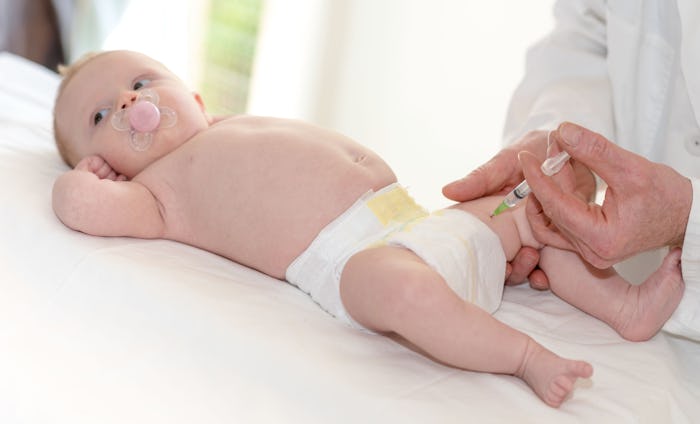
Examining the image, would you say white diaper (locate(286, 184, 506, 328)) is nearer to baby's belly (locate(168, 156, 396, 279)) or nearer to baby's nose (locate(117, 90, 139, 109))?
baby's belly (locate(168, 156, 396, 279))

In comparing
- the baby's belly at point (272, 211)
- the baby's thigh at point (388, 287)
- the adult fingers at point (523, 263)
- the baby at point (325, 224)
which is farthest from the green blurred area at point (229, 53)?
the baby's thigh at point (388, 287)

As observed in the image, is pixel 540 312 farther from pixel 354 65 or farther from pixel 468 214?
pixel 354 65

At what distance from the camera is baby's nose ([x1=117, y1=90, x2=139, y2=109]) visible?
59.8 inches

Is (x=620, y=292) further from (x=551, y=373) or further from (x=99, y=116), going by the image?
(x=99, y=116)

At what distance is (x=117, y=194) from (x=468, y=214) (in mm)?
551

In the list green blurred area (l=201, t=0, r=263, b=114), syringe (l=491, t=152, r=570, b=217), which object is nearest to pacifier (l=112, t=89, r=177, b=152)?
syringe (l=491, t=152, r=570, b=217)

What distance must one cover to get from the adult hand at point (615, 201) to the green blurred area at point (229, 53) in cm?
292

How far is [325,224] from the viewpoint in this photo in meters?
1.31

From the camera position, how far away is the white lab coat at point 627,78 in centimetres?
147

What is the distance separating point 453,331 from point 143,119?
727 millimetres

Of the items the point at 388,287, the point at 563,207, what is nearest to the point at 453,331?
the point at 388,287

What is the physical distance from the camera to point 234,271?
4.27ft

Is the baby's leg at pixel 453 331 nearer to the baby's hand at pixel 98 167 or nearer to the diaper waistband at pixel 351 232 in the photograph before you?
the diaper waistband at pixel 351 232

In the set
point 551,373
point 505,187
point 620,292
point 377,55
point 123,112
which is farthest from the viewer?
point 377,55
